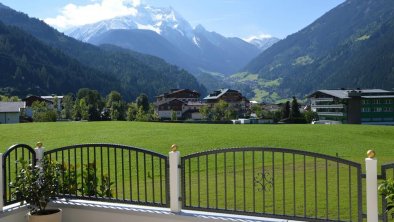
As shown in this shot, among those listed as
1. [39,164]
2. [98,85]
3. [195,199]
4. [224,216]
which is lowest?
[195,199]

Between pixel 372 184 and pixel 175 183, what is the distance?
3075mm

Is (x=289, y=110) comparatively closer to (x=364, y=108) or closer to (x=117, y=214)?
(x=364, y=108)

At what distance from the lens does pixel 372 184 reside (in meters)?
6.11

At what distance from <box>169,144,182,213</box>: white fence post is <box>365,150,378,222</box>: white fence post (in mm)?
2948

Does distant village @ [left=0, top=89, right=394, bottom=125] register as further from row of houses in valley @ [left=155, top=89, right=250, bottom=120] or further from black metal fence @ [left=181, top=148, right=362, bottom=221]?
black metal fence @ [left=181, top=148, right=362, bottom=221]

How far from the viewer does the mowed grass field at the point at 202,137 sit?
2295cm

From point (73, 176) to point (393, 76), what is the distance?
185 metres

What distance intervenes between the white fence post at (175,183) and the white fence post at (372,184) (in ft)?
9.67

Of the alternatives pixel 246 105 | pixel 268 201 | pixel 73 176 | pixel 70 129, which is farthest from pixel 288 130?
pixel 246 105

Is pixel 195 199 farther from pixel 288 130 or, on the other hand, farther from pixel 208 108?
pixel 208 108

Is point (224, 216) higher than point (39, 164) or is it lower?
lower

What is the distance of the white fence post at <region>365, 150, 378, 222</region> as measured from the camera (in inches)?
240

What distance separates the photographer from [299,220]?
6645mm

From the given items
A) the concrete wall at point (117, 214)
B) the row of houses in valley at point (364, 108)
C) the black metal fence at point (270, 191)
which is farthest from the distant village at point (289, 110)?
the concrete wall at point (117, 214)
